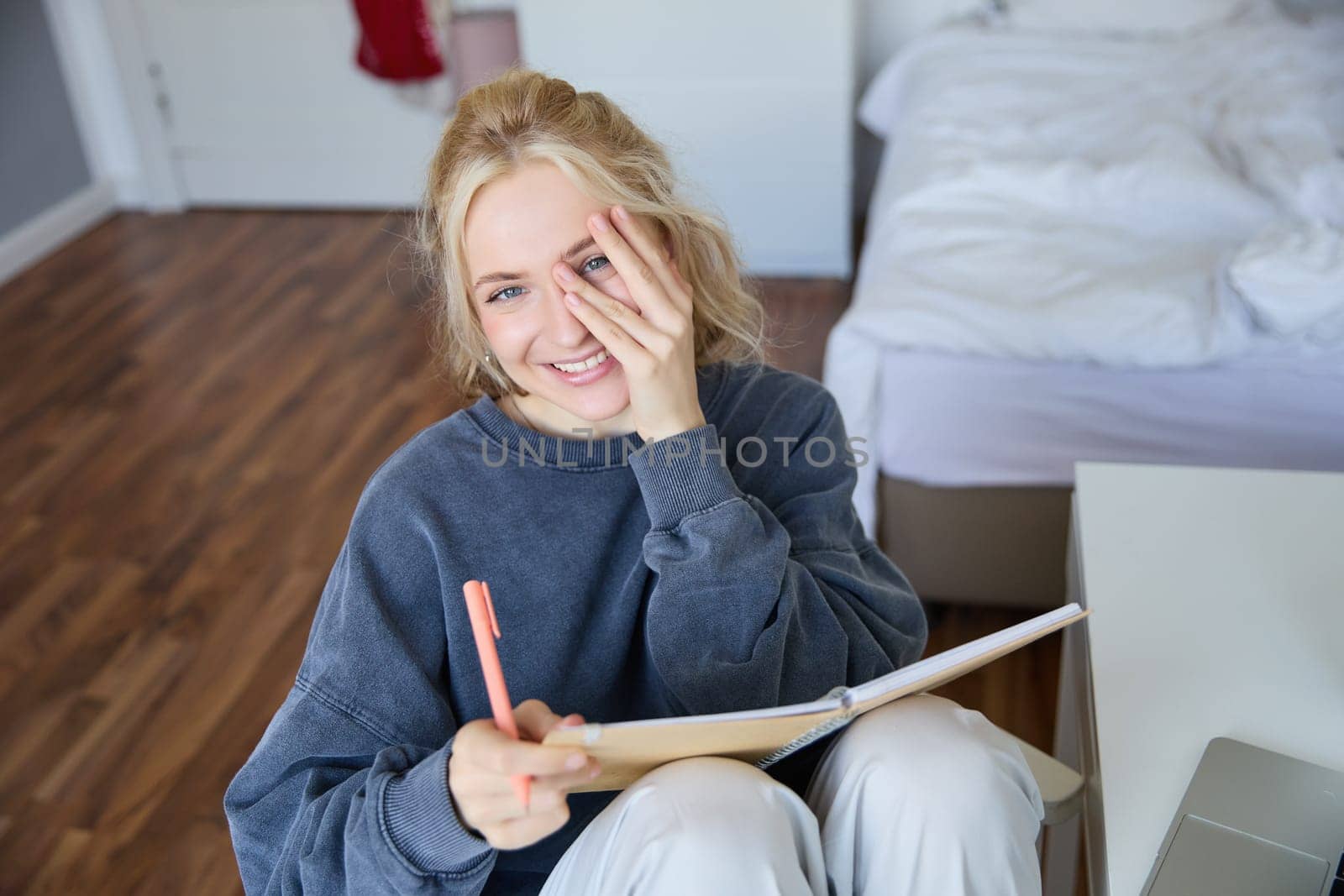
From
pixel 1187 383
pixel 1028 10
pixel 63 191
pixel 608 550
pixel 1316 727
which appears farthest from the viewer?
pixel 63 191

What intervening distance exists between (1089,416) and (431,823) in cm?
115

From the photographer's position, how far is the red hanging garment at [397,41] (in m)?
3.06

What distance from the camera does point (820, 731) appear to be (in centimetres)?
87

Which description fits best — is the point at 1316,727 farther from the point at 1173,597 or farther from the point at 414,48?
the point at 414,48

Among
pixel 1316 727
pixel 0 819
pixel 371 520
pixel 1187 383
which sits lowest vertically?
pixel 0 819

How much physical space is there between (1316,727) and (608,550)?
557mm

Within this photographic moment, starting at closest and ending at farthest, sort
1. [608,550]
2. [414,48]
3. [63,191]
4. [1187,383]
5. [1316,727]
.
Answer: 1. [1316,727]
2. [608,550]
3. [1187,383]
4. [414,48]
5. [63,191]

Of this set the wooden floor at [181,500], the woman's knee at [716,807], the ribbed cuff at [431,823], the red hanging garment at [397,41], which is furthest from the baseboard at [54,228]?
the woman's knee at [716,807]

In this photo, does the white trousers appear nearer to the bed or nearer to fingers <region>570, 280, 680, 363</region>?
fingers <region>570, 280, 680, 363</region>

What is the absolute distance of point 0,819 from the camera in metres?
1.66

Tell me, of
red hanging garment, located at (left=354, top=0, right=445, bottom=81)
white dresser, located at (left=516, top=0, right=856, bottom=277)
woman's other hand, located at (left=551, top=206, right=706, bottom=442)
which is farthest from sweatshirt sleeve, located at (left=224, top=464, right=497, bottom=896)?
red hanging garment, located at (left=354, top=0, right=445, bottom=81)

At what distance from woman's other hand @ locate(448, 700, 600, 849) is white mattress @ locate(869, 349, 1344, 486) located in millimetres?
1027

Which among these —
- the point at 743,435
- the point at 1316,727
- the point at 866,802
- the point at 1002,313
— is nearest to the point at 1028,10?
the point at 1002,313

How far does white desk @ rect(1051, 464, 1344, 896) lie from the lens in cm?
94
